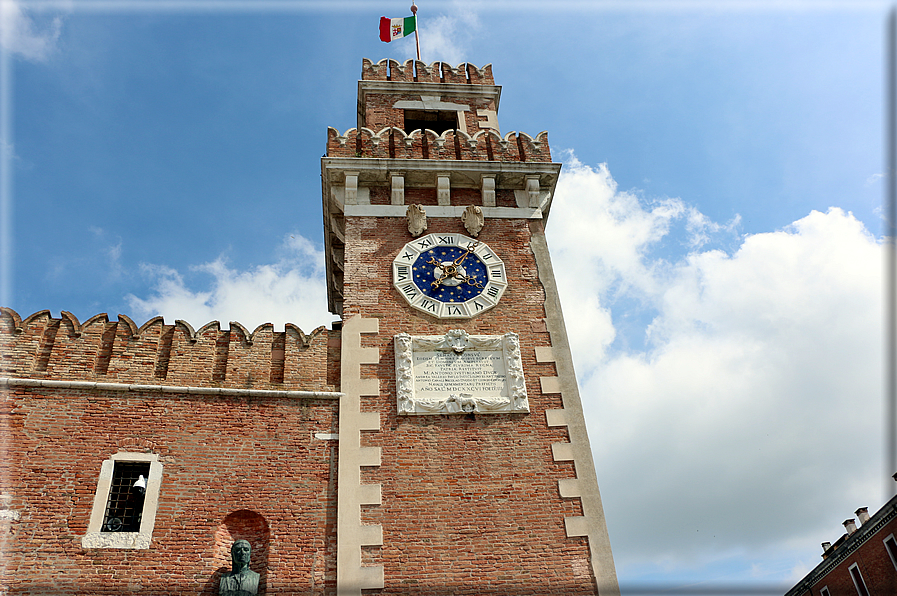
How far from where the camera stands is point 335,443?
11.5m

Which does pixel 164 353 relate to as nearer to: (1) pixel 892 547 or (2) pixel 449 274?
(2) pixel 449 274

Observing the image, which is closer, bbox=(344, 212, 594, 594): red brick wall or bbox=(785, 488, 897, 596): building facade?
bbox=(344, 212, 594, 594): red brick wall

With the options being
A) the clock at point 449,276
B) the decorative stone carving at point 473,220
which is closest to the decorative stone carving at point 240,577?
the clock at point 449,276

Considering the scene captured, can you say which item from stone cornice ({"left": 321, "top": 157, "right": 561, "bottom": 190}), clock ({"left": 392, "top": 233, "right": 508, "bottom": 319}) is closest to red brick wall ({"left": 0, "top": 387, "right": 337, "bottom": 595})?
clock ({"left": 392, "top": 233, "right": 508, "bottom": 319})

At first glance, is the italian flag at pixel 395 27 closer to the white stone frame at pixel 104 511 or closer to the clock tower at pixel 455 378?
the clock tower at pixel 455 378

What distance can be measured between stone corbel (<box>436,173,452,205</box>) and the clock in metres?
1.08

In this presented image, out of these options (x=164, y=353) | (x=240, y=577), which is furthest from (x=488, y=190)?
(x=240, y=577)

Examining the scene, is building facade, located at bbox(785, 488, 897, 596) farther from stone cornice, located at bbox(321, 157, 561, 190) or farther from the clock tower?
stone cornice, located at bbox(321, 157, 561, 190)

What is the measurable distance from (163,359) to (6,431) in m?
2.62

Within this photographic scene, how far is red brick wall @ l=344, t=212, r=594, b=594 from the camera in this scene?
33.9ft

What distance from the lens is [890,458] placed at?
644 cm

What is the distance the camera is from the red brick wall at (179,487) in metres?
9.79

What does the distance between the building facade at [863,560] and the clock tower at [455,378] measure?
781 inches

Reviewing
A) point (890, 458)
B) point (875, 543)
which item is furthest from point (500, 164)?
point (875, 543)
